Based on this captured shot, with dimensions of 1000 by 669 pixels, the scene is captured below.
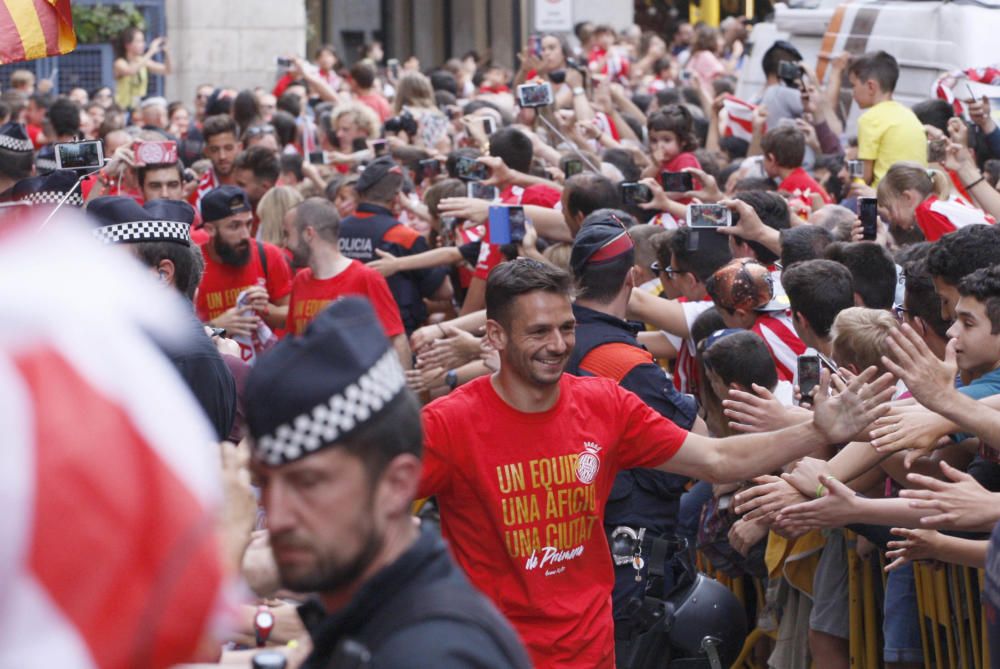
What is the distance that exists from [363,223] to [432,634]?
A: 723 cm

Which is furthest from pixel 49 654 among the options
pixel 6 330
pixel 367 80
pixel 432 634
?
pixel 367 80

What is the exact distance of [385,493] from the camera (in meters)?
2.22

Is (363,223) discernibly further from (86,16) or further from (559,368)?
(86,16)

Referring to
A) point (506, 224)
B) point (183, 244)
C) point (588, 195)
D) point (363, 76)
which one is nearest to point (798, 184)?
point (588, 195)

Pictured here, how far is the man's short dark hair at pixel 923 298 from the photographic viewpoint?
5.43m

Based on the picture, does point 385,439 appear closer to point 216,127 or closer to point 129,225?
point 129,225

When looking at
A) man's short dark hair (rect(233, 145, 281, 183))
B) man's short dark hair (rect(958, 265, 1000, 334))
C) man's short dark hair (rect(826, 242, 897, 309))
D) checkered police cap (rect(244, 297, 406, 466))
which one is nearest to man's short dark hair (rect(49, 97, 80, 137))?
man's short dark hair (rect(233, 145, 281, 183))

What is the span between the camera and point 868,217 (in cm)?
709

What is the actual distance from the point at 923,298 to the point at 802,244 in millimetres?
1415

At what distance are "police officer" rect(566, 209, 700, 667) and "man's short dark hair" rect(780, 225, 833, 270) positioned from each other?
1.46 m

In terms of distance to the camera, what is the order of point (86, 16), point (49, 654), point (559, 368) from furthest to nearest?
point (86, 16) → point (559, 368) → point (49, 654)

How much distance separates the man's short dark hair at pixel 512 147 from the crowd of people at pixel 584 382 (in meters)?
0.03

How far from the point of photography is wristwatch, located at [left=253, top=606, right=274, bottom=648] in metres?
3.33

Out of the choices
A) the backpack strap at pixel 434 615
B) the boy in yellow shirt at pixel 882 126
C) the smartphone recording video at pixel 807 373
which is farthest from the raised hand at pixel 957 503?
the boy in yellow shirt at pixel 882 126
